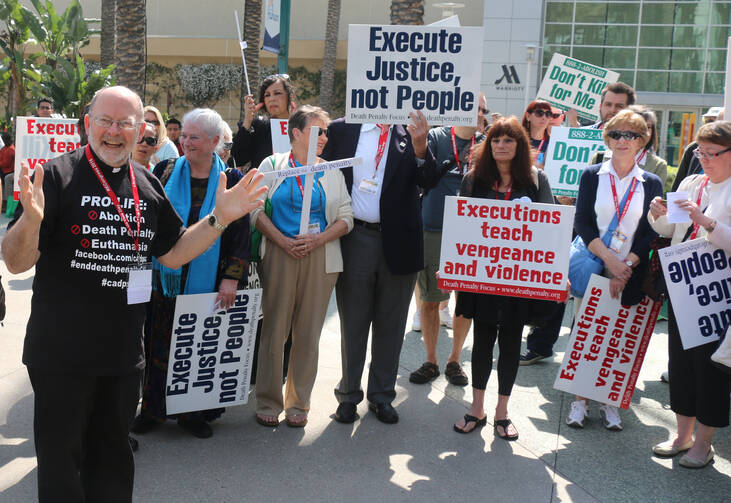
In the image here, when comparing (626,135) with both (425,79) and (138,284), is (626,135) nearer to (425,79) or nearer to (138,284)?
(425,79)

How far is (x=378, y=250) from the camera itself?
520 cm

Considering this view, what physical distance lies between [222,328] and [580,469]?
A: 2.29 meters

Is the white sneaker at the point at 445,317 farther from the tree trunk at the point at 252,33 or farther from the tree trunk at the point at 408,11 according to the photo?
the tree trunk at the point at 252,33

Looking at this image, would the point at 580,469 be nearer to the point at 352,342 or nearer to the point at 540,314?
the point at 540,314

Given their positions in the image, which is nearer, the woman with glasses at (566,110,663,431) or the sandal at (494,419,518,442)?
the sandal at (494,419,518,442)

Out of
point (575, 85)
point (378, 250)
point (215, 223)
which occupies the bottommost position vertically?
point (378, 250)

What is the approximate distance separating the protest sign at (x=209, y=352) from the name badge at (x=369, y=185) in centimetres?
97

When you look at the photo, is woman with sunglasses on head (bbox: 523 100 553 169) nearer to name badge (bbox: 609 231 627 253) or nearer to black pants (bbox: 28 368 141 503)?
name badge (bbox: 609 231 627 253)

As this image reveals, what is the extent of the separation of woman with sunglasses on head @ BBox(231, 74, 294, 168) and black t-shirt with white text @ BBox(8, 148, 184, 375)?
3.40 m

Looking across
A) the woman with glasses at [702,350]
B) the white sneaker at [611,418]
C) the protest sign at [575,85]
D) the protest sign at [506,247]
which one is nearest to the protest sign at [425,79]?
the protest sign at [506,247]

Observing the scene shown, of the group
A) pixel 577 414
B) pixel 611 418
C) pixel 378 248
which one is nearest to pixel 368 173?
pixel 378 248

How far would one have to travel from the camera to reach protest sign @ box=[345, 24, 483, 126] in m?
4.98

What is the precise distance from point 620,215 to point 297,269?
216cm

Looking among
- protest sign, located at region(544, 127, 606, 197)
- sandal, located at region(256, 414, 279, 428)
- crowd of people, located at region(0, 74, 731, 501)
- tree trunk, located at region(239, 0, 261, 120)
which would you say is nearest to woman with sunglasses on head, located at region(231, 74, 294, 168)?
crowd of people, located at region(0, 74, 731, 501)
